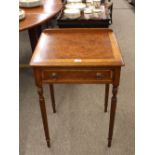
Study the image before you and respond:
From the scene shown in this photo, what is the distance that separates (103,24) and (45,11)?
1.82 feet

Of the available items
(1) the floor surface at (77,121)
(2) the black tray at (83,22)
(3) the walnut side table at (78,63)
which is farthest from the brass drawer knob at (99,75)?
(2) the black tray at (83,22)

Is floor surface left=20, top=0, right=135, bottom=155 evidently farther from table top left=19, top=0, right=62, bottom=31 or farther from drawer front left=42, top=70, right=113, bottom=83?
table top left=19, top=0, right=62, bottom=31

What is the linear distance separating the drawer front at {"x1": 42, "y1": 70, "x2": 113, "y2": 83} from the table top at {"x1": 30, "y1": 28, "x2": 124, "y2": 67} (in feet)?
0.17

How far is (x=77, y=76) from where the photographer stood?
116 centimetres

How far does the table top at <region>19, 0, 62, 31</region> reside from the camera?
164cm

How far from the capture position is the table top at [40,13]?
1644 mm

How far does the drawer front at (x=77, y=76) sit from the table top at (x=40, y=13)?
23.1 inches

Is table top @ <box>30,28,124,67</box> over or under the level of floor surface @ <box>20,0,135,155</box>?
over

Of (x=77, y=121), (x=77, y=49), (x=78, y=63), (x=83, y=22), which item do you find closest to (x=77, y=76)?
(x=78, y=63)

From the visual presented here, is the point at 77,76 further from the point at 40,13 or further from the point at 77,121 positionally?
the point at 40,13

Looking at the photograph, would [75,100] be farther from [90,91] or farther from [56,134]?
[56,134]

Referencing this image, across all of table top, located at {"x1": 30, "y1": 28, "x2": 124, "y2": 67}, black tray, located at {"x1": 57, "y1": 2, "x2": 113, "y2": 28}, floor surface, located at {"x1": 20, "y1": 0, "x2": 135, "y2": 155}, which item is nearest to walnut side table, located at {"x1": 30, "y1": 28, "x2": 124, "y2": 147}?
table top, located at {"x1": 30, "y1": 28, "x2": 124, "y2": 67}
